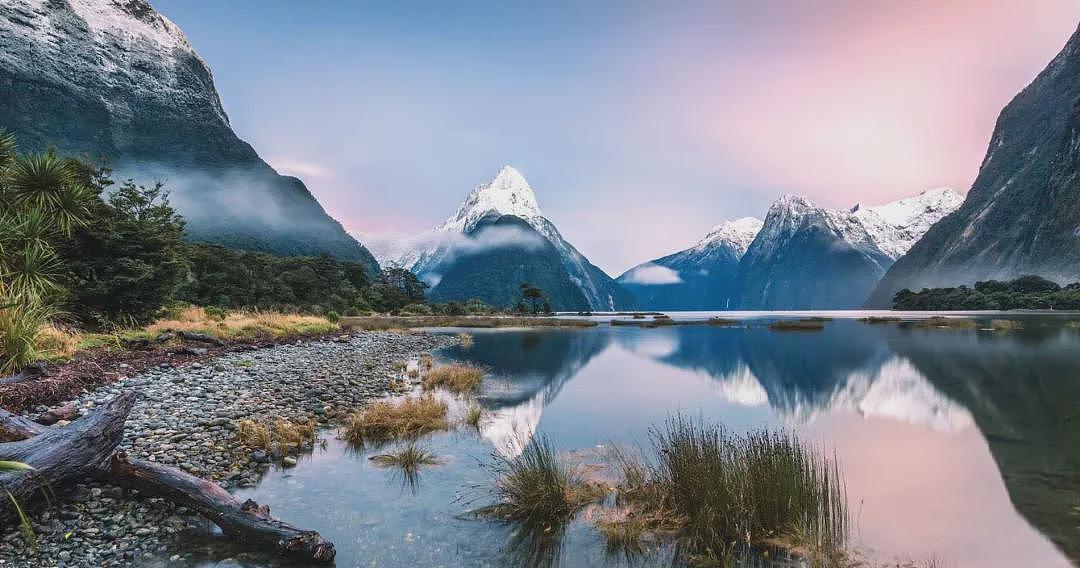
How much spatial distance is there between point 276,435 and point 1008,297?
177416 millimetres

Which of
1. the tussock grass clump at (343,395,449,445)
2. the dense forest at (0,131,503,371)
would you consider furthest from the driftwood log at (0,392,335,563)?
the tussock grass clump at (343,395,449,445)

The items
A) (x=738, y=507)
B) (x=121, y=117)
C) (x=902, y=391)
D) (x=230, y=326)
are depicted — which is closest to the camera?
(x=738, y=507)

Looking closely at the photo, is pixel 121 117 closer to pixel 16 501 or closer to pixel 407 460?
pixel 407 460

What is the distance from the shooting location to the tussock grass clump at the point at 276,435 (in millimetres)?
10953

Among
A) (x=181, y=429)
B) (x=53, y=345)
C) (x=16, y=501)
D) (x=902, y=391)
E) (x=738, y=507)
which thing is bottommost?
(x=902, y=391)

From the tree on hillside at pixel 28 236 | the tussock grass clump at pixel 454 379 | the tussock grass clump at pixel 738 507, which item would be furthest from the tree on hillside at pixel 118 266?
→ the tussock grass clump at pixel 738 507

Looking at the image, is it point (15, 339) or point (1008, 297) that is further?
point (1008, 297)

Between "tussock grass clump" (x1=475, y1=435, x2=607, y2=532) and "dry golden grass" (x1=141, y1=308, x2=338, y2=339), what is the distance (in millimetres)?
19429

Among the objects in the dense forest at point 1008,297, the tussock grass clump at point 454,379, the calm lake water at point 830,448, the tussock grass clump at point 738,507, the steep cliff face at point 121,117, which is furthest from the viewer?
the steep cliff face at point 121,117

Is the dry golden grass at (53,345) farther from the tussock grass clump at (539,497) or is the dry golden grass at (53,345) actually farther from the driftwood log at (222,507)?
the tussock grass clump at (539,497)

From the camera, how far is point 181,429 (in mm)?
10586

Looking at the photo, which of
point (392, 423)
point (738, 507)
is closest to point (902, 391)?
point (738, 507)

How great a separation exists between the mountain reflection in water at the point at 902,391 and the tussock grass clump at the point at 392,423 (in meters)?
1.73

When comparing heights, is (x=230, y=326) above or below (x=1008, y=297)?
below
